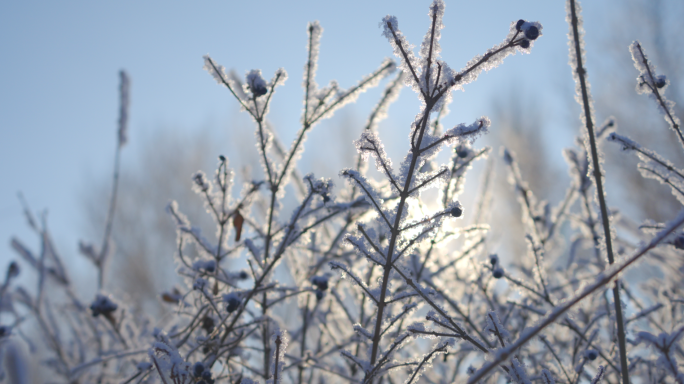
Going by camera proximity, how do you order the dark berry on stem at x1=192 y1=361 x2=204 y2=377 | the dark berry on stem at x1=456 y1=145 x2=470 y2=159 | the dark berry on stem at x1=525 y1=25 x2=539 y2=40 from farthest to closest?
the dark berry on stem at x1=456 y1=145 x2=470 y2=159 < the dark berry on stem at x1=192 y1=361 x2=204 y2=377 < the dark berry on stem at x1=525 y1=25 x2=539 y2=40

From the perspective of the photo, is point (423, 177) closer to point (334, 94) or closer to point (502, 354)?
point (502, 354)

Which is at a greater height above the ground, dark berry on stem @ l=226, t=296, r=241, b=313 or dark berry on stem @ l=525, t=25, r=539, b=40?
dark berry on stem @ l=525, t=25, r=539, b=40

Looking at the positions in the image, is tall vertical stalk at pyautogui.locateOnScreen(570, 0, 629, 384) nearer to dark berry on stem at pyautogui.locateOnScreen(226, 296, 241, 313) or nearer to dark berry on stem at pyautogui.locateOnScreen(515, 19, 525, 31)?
dark berry on stem at pyautogui.locateOnScreen(515, 19, 525, 31)

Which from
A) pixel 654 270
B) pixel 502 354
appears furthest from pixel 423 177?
pixel 654 270

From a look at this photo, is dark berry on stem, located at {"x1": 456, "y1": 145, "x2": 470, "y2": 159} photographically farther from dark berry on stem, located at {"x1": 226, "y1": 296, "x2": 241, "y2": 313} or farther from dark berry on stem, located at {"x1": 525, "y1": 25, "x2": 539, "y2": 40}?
dark berry on stem, located at {"x1": 226, "y1": 296, "x2": 241, "y2": 313}

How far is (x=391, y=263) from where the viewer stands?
0.52m

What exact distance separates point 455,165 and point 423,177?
1.24 ft

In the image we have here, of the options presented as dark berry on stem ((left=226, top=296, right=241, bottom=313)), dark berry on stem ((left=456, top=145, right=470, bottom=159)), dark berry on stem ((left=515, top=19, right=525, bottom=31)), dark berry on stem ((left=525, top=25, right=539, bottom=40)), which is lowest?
dark berry on stem ((left=226, top=296, right=241, bottom=313))

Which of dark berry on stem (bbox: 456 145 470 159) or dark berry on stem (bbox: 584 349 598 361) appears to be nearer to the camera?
dark berry on stem (bbox: 584 349 598 361)

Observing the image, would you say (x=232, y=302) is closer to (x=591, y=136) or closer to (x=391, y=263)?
(x=391, y=263)

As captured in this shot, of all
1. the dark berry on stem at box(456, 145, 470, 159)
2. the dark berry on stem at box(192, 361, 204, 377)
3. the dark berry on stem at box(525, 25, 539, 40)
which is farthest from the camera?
the dark berry on stem at box(456, 145, 470, 159)

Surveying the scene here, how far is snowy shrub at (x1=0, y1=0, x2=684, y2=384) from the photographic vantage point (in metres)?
0.52

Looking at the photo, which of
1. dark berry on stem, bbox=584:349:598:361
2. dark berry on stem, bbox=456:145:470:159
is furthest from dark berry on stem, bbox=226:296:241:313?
dark berry on stem, bbox=584:349:598:361

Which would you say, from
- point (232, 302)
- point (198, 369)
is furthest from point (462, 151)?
point (198, 369)
